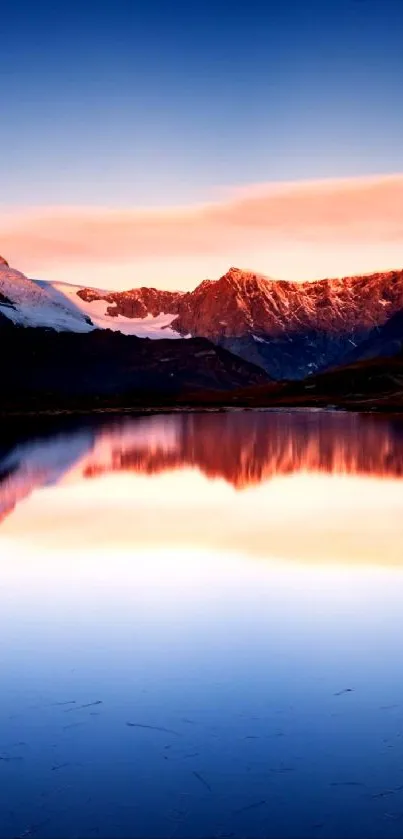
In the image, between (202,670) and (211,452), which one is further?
(211,452)

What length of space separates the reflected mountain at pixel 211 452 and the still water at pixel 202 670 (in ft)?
37.8

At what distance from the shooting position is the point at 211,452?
77.9 meters

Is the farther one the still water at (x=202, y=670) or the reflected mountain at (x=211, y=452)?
the reflected mountain at (x=211, y=452)

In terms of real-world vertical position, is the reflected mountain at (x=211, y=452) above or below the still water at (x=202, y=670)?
below

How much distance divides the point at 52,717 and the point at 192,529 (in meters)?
21.4

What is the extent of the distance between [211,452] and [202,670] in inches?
2278

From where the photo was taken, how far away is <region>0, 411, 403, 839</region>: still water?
14.1m

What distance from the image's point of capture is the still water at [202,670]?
46.4ft

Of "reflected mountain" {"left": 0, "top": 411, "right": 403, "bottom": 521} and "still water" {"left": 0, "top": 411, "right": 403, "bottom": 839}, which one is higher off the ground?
"still water" {"left": 0, "top": 411, "right": 403, "bottom": 839}

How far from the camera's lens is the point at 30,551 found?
3419 centimetres

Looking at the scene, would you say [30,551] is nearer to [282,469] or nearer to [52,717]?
[52,717]

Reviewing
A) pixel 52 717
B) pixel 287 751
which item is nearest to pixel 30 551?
pixel 52 717

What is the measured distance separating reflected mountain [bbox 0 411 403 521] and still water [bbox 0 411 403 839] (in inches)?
453

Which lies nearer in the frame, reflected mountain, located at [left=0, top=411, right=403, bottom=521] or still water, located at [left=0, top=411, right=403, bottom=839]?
still water, located at [left=0, top=411, right=403, bottom=839]
